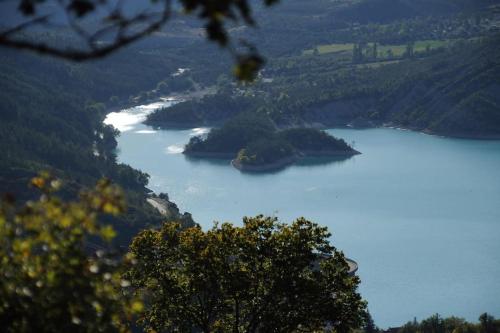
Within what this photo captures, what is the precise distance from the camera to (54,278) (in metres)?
12.1

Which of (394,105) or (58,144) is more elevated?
(394,105)

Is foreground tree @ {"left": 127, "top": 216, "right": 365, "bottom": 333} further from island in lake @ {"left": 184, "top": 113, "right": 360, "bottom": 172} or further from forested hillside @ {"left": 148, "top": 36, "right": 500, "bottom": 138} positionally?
forested hillside @ {"left": 148, "top": 36, "right": 500, "bottom": 138}

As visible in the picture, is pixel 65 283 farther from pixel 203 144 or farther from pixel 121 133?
pixel 121 133

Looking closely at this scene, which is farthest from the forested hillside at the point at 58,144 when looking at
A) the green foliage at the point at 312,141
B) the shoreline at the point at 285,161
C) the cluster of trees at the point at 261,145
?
the green foliage at the point at 312,141

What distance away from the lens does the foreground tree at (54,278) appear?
467 inches

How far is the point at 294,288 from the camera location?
896 inches

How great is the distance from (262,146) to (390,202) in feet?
124

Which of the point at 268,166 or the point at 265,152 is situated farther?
the point at 265,152

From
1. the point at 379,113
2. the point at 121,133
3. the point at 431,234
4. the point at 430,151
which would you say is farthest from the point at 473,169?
the point at 121,133

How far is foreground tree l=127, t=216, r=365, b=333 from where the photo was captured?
22781 mm

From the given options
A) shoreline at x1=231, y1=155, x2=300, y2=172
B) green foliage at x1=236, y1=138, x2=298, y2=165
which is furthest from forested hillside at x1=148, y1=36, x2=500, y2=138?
shoreline at x1=231, y1=155, x2=300, y2=172

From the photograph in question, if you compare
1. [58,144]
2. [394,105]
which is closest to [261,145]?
[58,144]

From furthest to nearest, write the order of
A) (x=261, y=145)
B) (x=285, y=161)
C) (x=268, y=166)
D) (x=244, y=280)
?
(x=261, y=145) → (x=285, y=161) → (x=268, y=166) → (x=244, y=280)

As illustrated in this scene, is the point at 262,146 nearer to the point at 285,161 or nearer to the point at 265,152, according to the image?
the point at 265,152
